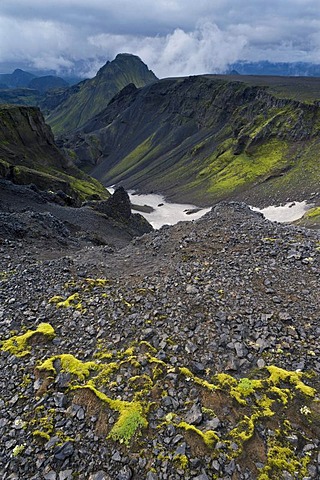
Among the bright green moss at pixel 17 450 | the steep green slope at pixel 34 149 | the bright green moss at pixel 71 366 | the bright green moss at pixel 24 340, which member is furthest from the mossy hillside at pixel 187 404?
the steep green slope at pixel 34 149

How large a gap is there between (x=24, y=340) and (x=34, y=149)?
13118 centimetres

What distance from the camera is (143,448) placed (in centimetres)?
1043

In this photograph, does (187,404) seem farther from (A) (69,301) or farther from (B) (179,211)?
(B) (179,211)

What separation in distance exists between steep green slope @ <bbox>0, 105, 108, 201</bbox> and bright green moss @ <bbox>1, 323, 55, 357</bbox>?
83022 mm

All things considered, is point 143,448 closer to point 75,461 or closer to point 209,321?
point 75,461

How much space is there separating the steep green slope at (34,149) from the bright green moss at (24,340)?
83.0 metres

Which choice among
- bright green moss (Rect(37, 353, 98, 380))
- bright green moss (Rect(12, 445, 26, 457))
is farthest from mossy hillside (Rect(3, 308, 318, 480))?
bright green moss (Rect(12, 445, 26, 457))

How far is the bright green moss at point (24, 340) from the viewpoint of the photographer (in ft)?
46.6

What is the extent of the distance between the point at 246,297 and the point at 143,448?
8.85 m

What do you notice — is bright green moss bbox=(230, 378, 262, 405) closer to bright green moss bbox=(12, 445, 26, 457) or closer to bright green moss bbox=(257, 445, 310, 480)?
bright green moss bbox=(257, 445, 310, 480)

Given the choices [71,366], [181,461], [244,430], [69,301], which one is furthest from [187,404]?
[69,301]

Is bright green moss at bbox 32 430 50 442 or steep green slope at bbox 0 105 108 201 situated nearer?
bright green moss at bbox 32 430 50 442

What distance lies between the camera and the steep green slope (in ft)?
356

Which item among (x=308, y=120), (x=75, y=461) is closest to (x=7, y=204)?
(x=75, y=461)
